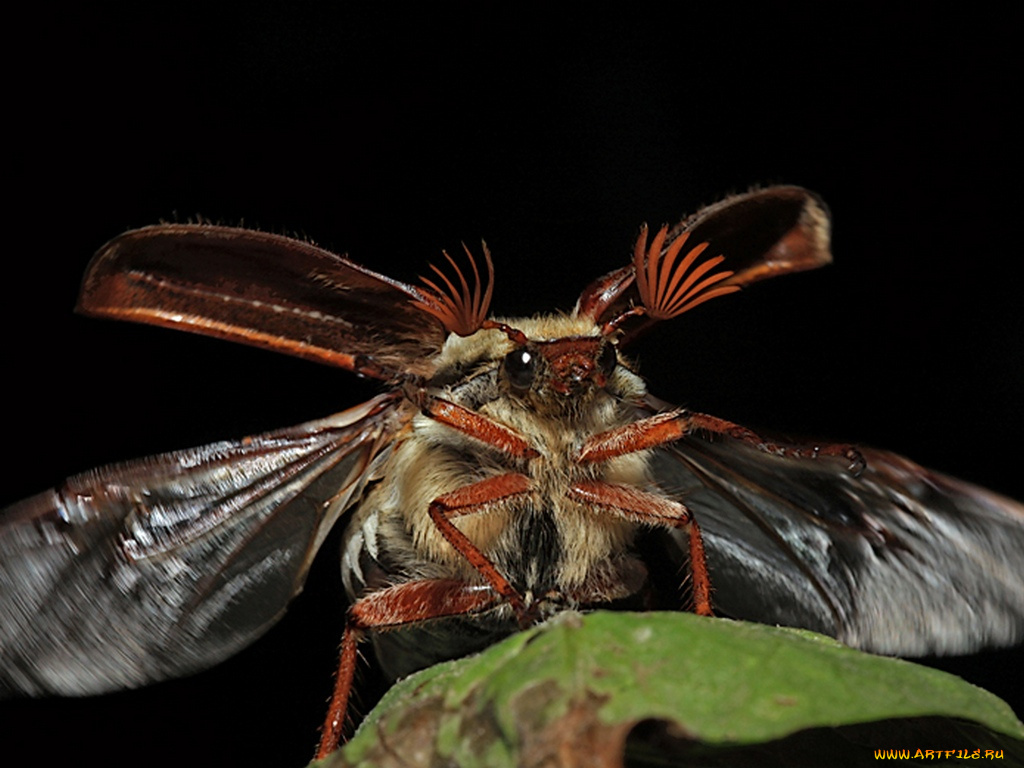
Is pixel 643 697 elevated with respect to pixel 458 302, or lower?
lower

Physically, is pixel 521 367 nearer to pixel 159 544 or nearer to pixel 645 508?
pixel 645 508

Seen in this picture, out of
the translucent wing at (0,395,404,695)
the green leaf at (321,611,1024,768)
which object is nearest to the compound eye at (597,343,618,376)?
the translucent wing at (0,395,404,695)

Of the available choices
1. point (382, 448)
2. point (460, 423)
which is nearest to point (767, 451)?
point (460, 423)

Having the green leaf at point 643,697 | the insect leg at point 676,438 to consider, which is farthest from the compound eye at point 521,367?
the green leaf at point 643,697

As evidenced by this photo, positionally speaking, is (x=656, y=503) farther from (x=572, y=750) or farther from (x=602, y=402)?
(x=572, y=750)

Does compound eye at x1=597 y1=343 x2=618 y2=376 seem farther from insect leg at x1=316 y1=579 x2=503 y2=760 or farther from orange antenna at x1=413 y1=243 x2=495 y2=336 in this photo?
insect leg at x1=316 y1=579 x2=503 y2=760

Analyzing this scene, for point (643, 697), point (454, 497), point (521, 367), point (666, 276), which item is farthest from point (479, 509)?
point (643, 697)
